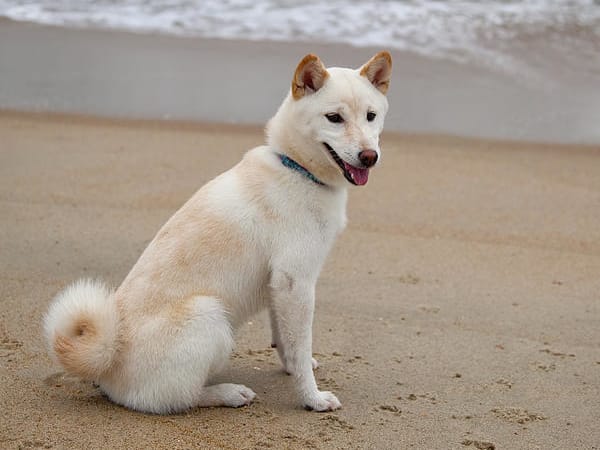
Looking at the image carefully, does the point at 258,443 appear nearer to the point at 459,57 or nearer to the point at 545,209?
the point at 545,209

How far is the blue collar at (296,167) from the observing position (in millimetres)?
3629

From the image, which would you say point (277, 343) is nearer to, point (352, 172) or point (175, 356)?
point (175, 356)

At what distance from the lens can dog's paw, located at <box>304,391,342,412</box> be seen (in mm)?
3561

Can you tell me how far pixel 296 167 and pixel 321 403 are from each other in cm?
97

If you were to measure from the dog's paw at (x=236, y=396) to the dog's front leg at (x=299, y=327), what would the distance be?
Answer: 0.21m

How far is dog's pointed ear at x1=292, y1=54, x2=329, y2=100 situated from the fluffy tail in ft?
3.73

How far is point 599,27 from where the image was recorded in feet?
38.0

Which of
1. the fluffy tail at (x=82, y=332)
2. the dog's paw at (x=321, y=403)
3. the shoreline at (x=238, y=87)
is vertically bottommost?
the dog's paw at (x=321, y=403)

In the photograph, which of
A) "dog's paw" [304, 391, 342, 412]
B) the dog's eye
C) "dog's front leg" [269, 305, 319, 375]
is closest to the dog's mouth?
the dog's eye

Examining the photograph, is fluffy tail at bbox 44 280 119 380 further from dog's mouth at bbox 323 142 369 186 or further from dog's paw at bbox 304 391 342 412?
dog's mouth at bbox 323 142 369 186

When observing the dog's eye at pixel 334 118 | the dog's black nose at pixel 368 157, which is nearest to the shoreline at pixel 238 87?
the dog's eye at pixel 334 118

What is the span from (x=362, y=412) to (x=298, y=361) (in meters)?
0.34

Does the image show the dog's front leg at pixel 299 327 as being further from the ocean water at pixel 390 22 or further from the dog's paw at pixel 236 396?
the ocean water at pixel 390 22

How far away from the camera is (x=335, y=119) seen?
3496 millimetres
